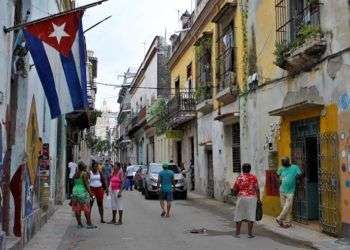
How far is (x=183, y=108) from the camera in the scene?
92.8ft

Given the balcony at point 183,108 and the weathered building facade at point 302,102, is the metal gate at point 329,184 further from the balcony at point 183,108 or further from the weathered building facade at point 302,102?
the balcony at point 183,108

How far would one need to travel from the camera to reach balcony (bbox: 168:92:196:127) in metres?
28.2

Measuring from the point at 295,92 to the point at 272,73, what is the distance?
189 cm

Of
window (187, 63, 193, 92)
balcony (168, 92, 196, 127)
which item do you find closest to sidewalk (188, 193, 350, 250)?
balcony (168, 92, 196, 127)

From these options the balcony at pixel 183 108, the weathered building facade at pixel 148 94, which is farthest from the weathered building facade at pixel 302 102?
the weathered building facade at pixel 148 94

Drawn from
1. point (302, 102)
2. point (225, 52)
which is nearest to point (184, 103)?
point (225, 52)

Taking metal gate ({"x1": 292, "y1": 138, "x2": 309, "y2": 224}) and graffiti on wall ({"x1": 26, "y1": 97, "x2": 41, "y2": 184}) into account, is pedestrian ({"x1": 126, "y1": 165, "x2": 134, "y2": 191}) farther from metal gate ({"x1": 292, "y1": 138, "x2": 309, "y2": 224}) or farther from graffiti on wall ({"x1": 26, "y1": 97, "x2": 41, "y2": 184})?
graffiti on wall ({"x1": 26, "y1": 97, "x2": 41, "y2": 184})

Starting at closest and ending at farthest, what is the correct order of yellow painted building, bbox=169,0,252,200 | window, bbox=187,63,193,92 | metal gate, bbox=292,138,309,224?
metal gate, bbox=292,138,309,224
yellow painted building, bbox=169,0,252,200
window, bbox=187,63,193,92

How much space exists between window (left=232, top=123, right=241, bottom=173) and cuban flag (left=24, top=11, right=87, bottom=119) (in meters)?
12.6

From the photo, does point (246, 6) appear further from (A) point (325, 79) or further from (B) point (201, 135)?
(B) point (201, 135)

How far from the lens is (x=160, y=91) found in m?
42.5

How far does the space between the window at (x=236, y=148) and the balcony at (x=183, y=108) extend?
20.6 ft

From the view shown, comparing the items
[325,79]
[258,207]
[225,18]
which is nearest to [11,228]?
[258,207]

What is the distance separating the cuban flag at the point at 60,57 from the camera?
332 inches
